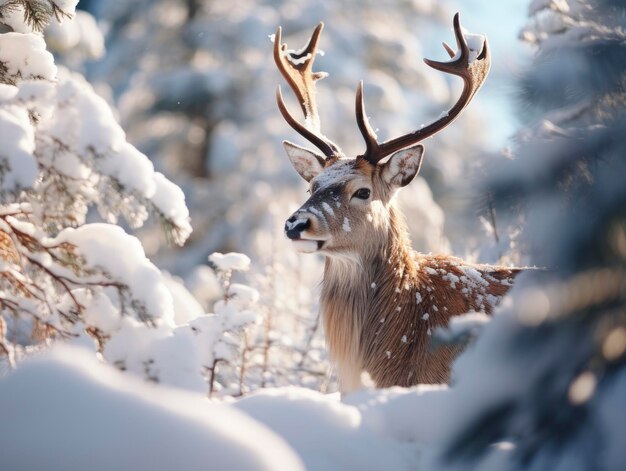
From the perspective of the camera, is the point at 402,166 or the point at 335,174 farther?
the point at 402,166

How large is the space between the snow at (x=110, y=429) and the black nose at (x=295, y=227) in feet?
7.46

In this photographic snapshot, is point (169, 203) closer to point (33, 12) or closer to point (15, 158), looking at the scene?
point (15, 158)

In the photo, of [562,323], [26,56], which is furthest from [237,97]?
[562,323]

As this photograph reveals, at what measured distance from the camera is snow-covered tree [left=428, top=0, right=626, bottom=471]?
1921 millimetres

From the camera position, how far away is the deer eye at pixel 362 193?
14.3 ft

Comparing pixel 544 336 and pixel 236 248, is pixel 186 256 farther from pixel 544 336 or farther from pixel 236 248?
pixel 544 336

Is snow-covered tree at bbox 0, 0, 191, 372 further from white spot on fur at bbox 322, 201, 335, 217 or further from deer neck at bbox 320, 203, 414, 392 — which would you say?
deer neck at bbox 320, 203, 414, 392

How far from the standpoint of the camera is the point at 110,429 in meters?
1.66

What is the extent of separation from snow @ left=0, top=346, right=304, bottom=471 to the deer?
227cm

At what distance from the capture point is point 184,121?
57.2ft

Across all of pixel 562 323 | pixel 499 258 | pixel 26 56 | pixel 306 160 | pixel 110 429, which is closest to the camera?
pixel 110 429

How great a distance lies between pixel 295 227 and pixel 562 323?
2214 millimetres

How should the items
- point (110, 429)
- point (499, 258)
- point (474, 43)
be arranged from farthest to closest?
1. point (499, 258)
2. point (474, 43)
3. point (110, 429)

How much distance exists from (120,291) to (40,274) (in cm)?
41
